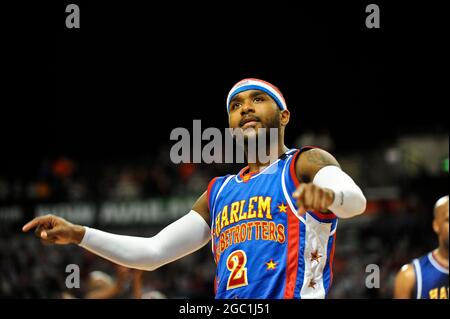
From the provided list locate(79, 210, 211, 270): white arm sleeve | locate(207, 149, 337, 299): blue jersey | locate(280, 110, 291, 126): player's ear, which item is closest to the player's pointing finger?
locate(79, 210, 211, 270): white arm sleeve

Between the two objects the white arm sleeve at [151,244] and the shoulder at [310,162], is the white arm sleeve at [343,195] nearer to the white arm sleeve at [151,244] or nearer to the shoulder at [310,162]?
the shoulder at [310,162]

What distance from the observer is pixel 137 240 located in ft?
13.3

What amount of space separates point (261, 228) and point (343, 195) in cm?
66

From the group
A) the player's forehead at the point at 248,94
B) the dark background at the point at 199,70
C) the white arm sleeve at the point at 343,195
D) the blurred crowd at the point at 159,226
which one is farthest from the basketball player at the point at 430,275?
the dark background at the point at 199,70

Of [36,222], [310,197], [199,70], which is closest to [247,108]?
[310,197]

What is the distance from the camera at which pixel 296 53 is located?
54.1 ft

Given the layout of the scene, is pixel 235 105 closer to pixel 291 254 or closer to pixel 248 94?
pixel 248 94

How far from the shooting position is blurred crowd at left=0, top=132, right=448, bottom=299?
35.8ft

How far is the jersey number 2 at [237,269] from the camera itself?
3.69 m

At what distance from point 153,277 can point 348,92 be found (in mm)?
6138

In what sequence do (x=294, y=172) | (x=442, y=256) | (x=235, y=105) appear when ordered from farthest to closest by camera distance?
(x=442, y=256)
(x=235, y=105)
(x=294, y=172)

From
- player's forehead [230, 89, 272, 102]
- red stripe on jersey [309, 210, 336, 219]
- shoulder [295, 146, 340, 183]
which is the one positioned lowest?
red stripe on jersey [309, 210, 336, 219]

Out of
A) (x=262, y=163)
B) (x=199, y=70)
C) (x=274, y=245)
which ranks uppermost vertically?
(x=199, y=70)

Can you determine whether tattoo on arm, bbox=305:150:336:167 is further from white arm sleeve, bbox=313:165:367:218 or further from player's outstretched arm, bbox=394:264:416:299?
player's outstretched arm, bbox=394:264:416:299
